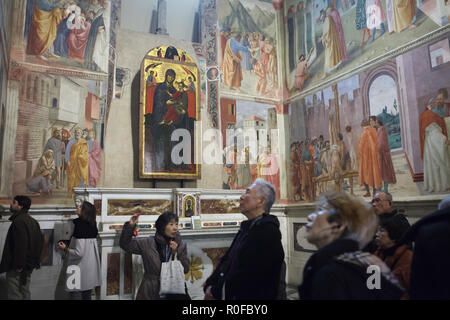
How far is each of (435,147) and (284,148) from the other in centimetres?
422

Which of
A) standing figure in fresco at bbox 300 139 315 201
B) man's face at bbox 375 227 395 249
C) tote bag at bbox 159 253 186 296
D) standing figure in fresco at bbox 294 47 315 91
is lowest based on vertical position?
tote bag at bbox 159 253 186 296

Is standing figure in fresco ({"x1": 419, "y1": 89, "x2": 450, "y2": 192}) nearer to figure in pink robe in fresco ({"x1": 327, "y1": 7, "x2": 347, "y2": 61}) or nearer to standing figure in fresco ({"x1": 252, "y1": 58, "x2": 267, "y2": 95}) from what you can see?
figure in pink robe in fresco ({"x1": 327, "y1": 7, "x2": 347, "y2": 61})

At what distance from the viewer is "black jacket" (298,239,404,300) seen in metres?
1.68

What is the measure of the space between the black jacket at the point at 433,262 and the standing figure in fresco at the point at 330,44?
7.10 m

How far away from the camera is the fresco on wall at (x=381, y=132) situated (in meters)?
6.18

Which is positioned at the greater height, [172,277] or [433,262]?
[433,262]

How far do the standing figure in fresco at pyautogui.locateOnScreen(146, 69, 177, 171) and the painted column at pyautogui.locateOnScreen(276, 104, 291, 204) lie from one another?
3.26 meters

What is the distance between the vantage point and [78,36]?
315 inches

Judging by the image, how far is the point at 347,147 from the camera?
312 inches

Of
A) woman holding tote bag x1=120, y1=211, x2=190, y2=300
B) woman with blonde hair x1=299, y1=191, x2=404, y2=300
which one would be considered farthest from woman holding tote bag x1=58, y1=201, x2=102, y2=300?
woman with blonde hair x1=299, y1=191, x2=404, y2=300

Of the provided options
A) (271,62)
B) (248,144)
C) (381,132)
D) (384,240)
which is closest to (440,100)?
(381,132)

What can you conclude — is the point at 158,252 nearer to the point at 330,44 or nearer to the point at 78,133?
the point at 78,133

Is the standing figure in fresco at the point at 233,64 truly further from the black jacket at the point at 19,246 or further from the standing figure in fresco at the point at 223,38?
the black jacket at the point at 19,246
